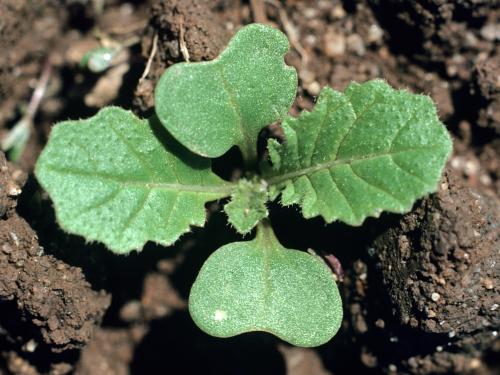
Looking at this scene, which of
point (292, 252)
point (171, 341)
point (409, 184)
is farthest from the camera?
point (171, 341)

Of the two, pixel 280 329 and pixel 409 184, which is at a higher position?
pixel 409 184

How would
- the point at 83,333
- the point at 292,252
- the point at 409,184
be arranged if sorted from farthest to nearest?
the point at 83,333 → the point at 292,252 → the point at 409,184

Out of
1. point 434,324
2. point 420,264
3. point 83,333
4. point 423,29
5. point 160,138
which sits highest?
point 423,29

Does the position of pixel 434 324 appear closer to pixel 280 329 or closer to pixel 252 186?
pixel 280 329

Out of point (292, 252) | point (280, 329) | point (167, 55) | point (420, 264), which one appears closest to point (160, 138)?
point (167, 55)

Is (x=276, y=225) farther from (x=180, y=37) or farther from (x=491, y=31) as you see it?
(x=491, y=31)

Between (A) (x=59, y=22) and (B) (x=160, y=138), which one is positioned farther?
(A) (x=59, y=22)

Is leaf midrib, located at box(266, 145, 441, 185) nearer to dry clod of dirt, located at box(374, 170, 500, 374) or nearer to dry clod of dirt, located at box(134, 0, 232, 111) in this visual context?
dry clod of dirt, located at box(374, 170, 500, 374)

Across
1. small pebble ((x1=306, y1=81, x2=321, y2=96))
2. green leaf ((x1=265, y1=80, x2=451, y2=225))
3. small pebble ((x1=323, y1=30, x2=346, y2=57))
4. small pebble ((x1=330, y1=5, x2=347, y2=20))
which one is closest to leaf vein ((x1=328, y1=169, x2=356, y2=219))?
green leaf ((x1=265, y1=80, x2=451, y2=225))
